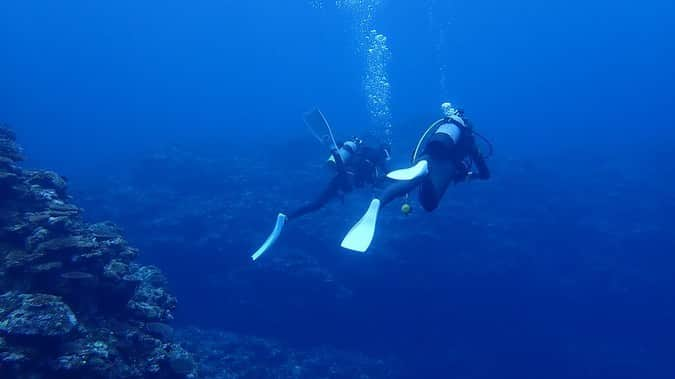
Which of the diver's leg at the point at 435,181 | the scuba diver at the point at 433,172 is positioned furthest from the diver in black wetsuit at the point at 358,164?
the diver's leg at the point at 435,181

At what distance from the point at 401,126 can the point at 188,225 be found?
18.2m

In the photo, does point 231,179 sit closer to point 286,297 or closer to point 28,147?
point 286,297

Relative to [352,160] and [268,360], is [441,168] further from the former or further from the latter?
[268,360]

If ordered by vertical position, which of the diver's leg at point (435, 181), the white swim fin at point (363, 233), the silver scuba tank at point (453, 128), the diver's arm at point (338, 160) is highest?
the silver scuba tank at point (453, 128)

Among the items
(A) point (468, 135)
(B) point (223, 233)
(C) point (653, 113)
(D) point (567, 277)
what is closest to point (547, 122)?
(C) point (653, 113)

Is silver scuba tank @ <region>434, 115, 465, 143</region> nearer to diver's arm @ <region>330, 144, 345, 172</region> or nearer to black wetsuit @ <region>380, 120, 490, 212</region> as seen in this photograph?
black wetsuit @ <region>380, 120, 490, 212</region>

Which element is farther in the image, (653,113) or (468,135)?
(653,113)

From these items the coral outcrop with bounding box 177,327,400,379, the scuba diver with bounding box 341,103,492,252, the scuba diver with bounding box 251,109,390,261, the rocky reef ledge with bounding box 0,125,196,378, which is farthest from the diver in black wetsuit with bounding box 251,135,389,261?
the coral outcrop with bounding box 177,327,400,379

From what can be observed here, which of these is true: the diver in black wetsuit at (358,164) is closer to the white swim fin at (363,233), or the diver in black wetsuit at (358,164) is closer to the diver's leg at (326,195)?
the diver's leg at (326,195)

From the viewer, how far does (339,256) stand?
18.3 meters

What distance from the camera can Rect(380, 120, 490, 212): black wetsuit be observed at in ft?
27.5

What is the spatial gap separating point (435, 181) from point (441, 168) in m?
0.36

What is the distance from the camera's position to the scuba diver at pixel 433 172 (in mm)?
8070

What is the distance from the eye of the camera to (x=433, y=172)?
858cm
